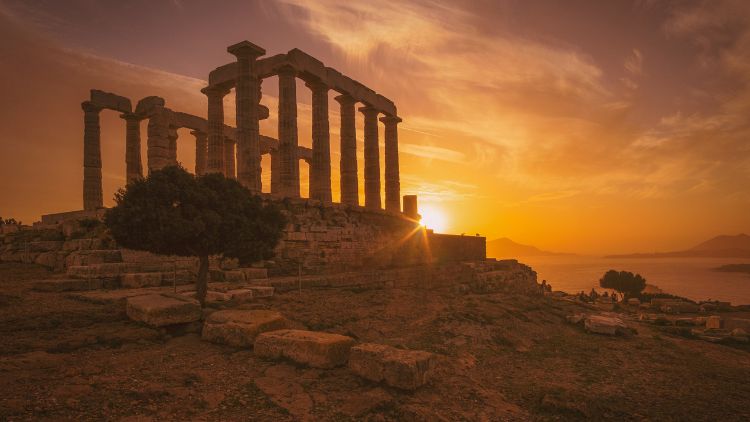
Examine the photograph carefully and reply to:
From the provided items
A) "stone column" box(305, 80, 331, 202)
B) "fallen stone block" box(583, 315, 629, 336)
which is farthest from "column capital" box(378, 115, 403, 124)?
"fallen stone block" box(583, 315, 629, 336)

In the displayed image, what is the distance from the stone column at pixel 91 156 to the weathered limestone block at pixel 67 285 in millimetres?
14102

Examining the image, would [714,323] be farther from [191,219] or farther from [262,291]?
[191,219]

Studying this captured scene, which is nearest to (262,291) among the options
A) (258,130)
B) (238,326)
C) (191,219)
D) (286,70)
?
(191,219)

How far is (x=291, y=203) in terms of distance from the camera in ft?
59.9

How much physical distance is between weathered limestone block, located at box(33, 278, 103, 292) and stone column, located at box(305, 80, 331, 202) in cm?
1162

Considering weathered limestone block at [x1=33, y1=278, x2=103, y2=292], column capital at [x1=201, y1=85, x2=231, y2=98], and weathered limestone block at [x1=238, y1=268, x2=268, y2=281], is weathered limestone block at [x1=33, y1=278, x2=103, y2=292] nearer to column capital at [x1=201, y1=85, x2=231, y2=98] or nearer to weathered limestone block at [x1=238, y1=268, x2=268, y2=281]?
weathered limestone block at [x1=238, y1=268, x2=268, y2=281]

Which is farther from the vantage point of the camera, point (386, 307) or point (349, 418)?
point (386, 307)

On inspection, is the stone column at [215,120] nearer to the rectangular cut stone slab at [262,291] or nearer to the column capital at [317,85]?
the column capital at [317,85]

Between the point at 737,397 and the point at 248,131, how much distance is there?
18.9m

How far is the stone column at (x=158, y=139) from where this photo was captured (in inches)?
918

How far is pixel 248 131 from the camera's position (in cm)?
1966

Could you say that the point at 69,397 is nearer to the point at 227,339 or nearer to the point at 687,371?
the point at 227,339

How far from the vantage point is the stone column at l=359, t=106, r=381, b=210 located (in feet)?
87.7

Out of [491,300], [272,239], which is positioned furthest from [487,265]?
[272,239]
